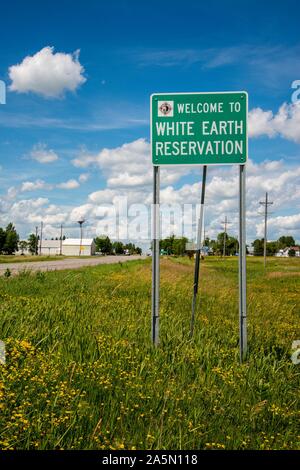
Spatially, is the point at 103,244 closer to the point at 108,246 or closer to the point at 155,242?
the point at 108,246

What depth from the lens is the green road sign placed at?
6.46 meters

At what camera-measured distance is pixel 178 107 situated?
650cm

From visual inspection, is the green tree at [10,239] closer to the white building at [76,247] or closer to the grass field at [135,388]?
the white building at [76,247]

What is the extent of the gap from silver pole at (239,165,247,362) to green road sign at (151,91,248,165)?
0.38 m

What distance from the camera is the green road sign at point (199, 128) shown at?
6.46 meters

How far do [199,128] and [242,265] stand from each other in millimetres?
1957

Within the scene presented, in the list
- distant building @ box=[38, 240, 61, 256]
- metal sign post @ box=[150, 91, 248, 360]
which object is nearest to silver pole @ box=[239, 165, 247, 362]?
metal sign post @ box=[150, 91, 248, 360]

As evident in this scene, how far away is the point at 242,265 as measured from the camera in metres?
6.62

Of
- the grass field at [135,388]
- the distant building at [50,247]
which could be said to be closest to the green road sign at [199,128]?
the grass field at [135,388]

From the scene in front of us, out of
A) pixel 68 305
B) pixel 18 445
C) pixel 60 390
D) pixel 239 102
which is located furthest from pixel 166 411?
pixel 68 305

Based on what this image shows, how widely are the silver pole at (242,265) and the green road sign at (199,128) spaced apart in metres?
0.38

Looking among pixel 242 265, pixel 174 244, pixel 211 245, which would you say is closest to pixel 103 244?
pixel 174 244

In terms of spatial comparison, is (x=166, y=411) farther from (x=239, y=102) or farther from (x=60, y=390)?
(x=239, y=102)
